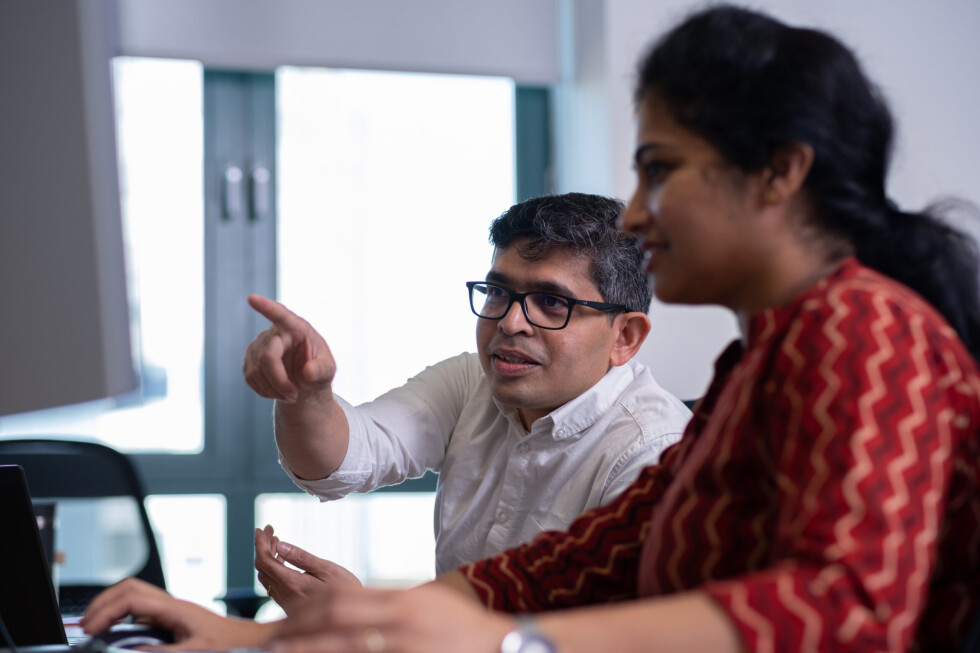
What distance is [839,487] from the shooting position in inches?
24.0

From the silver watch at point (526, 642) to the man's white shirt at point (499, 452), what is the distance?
812 mm

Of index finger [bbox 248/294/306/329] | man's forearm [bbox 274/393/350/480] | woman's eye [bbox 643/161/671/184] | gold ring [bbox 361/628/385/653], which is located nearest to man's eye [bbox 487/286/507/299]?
man's forearm [bbox 274/393/350/480]

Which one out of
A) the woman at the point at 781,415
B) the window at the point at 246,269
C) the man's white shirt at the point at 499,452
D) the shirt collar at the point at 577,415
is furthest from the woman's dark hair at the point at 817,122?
the window at the point at 246,269

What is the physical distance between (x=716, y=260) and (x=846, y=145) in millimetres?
147

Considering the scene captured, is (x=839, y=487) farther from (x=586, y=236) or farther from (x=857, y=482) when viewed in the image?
(x=586, y=236)

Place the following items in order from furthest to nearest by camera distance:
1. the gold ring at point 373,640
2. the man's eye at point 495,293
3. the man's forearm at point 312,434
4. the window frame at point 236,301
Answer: the window frame at point 236,301, the man's eye at point 495,293, the man's forearm at point 312,434, the gold ring at point 373,640

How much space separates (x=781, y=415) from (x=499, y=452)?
1.00 meters

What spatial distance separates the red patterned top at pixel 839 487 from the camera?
593mm

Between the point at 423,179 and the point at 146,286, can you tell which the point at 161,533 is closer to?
the point at 146,286

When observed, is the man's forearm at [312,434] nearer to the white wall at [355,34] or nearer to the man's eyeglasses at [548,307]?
the man's eyeglasses at [548,307]

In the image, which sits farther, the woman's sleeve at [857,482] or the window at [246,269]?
the window at [246,269]

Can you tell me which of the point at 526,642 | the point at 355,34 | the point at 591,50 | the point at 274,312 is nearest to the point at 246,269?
the point at 355,34

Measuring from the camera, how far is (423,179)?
3002 mm

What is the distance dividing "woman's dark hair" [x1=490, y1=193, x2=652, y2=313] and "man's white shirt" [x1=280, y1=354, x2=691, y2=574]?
159mm
